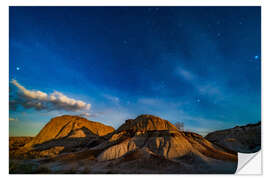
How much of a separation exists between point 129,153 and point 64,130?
2423 centimetres

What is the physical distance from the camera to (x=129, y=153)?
1388 centimetres

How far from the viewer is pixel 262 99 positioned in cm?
846

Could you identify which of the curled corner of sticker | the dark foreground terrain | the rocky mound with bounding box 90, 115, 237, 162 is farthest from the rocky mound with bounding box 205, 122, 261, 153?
the curled corner of sticker

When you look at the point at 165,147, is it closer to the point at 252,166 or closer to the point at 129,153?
the point at 129,153

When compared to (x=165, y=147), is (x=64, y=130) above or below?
below

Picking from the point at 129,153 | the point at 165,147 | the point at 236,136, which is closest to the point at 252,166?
the point at 165,147

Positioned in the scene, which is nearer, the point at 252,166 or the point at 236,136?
the point at 252,166

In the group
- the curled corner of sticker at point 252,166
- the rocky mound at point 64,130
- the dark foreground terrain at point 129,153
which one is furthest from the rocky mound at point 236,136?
the rocky mound at point 64,130

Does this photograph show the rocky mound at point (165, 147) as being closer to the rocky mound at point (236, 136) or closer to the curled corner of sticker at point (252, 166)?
the curled corner of sticker at point (252, 166)

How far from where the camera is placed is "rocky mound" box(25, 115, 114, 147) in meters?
29.2

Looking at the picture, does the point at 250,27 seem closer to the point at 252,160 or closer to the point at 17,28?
the point at 252,160

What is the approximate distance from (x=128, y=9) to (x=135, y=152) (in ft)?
40.5
